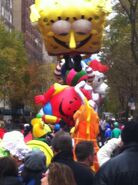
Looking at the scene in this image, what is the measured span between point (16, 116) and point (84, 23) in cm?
6175

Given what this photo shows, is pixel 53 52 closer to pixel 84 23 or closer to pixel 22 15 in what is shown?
pixel 84 23

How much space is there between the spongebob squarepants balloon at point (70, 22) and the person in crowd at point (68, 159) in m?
7.21

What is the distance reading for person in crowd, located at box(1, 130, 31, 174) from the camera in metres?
7.31

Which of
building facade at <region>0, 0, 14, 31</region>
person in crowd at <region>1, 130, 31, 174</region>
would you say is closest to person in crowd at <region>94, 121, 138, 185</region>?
person in crowd at <region>1, 130, 31, 174</region>

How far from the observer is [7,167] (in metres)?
5.60

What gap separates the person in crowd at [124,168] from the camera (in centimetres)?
520

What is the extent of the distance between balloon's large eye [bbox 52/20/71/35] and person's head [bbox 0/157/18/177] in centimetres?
804

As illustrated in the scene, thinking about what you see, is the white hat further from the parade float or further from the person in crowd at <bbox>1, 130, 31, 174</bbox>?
the parade float

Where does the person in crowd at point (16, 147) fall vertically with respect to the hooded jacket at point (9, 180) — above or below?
above

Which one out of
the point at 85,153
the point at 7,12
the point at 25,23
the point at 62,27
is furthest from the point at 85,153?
the point at 25,23

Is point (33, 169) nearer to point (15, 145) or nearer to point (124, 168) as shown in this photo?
point (15, 145)

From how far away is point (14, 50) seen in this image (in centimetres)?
4947

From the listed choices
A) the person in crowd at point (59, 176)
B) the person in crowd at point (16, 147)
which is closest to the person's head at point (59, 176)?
the person in crowd at point (59, 176)

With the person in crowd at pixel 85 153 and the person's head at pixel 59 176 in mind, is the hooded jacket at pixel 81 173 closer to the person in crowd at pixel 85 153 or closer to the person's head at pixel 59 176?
the person in crowd at pixel 85 153
